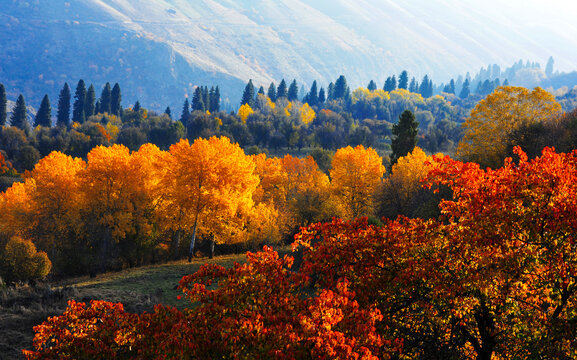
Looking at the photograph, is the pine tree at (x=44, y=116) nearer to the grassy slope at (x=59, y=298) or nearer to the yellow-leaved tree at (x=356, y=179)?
the yellow-leaved tree at (x=356, y=179)

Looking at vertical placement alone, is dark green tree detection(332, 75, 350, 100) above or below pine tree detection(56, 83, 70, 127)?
above

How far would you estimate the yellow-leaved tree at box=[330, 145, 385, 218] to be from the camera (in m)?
49.2

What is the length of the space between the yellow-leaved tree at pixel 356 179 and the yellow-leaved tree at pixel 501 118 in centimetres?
1090

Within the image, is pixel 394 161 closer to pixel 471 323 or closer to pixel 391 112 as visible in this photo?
pixel 471 323

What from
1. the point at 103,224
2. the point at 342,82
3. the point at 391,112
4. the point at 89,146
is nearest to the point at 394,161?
the point at 103,224

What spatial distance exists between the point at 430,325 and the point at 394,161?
150 feet

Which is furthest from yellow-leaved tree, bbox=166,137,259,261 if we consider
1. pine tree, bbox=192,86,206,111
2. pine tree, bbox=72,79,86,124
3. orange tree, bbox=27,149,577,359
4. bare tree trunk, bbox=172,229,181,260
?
pine tree, bbox=192,86,206,111

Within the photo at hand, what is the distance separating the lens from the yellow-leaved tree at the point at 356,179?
162ft

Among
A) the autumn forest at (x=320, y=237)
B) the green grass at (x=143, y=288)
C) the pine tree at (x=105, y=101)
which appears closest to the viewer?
the autumn forest at (x=320, y=237)

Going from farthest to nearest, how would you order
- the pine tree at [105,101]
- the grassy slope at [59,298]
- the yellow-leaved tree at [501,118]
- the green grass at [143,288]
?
the pine tree at [105,101], the yellow-leaved tree at [501,118], the green grass at [143,288], the grassy slope at [59,298]

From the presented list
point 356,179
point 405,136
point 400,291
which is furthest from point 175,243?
point 400,291

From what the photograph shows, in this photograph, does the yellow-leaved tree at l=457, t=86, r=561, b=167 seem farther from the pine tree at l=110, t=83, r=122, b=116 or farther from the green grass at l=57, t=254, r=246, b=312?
the pine tree at l=110, t=83, r=122, b=116

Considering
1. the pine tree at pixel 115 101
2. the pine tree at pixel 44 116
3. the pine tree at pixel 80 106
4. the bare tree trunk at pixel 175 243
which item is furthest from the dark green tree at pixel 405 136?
the pine tree at pixel 115 101

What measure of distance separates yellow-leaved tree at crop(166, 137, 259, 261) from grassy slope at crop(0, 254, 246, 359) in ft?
20.4
